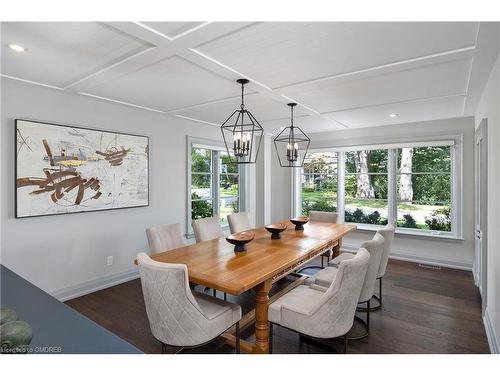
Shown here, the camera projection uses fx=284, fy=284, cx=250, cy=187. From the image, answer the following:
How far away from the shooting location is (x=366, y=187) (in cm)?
545

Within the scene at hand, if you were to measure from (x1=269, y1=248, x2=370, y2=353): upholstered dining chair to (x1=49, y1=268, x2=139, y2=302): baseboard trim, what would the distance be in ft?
8.25

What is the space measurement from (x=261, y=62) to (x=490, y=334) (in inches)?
118

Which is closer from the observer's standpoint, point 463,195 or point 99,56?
point 99,56

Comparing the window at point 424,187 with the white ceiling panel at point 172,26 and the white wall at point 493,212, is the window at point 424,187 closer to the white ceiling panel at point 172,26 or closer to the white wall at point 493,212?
the white wall at point 493,212

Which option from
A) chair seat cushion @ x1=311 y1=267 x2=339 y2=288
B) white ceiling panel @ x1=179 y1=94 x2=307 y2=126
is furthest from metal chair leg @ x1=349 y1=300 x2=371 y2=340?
white ceiling panel @ x1=179 y1=94 x2=307 y2=126

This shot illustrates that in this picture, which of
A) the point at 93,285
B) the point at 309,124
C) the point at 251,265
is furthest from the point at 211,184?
the point at 251,265

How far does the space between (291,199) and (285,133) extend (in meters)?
1.45

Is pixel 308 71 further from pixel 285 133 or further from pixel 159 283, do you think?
pixel 285 133

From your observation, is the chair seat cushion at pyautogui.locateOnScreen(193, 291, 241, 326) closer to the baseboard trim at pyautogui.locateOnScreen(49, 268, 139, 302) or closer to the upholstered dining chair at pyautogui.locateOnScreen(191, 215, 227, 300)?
the upholstered dining chair at pyautogui.locateOnScreen(191, 215, 227, 300)

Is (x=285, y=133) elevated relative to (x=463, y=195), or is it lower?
elevated

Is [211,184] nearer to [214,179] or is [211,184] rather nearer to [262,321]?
[214,179]

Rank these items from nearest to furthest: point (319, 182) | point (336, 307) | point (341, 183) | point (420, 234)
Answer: point (336, 307)
point (420, 234)
point (341, 183)
point (319, 182)

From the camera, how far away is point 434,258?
4.67 m
